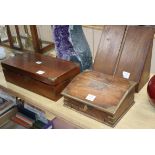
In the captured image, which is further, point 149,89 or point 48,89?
point 48,89

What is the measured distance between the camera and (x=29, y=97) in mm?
913

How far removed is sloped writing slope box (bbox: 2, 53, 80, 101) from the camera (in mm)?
843

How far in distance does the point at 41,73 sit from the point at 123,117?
0.35 m

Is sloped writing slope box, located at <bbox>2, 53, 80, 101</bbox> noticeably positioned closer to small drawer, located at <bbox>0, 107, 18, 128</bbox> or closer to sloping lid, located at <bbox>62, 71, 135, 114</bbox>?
sloping lid, located at <bbox>62, 71, 135, 114</bbox>

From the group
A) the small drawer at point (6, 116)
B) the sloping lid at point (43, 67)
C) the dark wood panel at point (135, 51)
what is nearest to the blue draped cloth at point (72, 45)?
the sloping lid at point (43, 67)

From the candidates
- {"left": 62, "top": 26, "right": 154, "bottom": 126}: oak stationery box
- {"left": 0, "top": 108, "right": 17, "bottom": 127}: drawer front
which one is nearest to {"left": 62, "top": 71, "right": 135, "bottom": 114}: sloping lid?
{"left": 62, "top": 26, "right": 154, "bottom": 126}: oak stationery box

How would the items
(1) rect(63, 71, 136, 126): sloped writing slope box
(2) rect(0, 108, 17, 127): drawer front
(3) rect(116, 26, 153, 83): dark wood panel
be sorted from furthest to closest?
(2) rect(0, 108, 17, 127): drawer front
(3) rect(116, 26, 153, 83): dark wood panel
(1) rect(63, 71, 136, 126): sloped writing slope box

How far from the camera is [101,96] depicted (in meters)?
0.73

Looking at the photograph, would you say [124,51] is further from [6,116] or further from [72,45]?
[6,116]

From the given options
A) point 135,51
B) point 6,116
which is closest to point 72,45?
point 135,51
